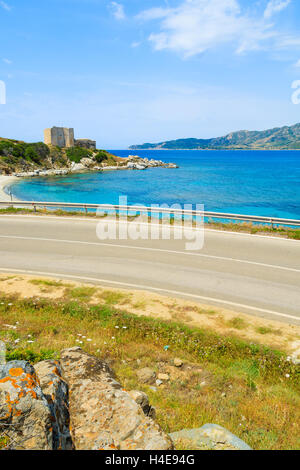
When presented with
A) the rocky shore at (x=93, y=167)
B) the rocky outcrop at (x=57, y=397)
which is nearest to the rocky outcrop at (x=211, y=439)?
the rocky outcrop at (x=57, y=397)

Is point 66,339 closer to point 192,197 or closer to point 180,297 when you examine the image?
point 180,297

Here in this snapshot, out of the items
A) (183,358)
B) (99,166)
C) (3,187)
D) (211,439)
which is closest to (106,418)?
(211,439)

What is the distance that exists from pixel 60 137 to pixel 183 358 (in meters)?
152

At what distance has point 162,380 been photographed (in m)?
6.18

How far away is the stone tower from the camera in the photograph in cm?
13750

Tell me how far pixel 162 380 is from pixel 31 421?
3.57 meters

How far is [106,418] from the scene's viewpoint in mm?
3752

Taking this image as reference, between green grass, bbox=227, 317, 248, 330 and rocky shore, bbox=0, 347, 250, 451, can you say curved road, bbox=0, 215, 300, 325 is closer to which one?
green grass, bbox=227, 317, 248, 330

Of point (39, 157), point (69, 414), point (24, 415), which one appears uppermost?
point (39, 157)

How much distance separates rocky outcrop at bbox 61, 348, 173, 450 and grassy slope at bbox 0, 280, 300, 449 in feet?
4.23

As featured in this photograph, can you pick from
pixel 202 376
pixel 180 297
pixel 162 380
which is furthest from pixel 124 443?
pixel 180 297

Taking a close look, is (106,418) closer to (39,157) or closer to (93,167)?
(39,157)

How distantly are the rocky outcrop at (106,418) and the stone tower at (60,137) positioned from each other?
149128mm

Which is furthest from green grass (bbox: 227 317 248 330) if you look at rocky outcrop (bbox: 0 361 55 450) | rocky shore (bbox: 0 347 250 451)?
rocky outcrop (bbox: 0 361 55 450)
